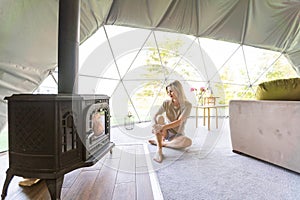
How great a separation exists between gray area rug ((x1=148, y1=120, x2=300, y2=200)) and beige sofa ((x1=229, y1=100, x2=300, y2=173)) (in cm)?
11

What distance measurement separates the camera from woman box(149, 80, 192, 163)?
8.18 feet

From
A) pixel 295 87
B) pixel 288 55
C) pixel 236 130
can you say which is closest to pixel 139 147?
pixel 236 130

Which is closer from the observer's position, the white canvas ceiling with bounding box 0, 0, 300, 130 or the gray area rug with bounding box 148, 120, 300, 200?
the gray area rug with bounding box 148, 120, 300, 200

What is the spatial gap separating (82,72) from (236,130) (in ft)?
9.05

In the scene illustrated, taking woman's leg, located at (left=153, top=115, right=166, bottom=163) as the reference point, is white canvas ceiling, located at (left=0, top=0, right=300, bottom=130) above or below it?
above

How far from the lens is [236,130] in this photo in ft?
8.09

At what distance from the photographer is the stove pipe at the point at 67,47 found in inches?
71.5

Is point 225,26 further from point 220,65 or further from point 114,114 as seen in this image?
point 114,114

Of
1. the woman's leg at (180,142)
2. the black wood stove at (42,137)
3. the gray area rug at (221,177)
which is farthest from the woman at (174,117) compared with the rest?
the black wood stove at (42,137)

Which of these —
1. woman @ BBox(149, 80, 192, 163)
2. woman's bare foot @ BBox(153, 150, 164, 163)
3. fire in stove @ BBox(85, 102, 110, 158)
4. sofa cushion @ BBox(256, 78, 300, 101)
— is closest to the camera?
fire in stove @ BBox(85, 102, 110, 158)

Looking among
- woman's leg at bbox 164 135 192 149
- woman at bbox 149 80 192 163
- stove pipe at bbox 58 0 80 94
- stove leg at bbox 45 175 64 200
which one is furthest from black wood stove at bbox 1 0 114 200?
woman's leg at bbox 164 135 192 149

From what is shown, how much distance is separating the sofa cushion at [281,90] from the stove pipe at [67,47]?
6.56 feet

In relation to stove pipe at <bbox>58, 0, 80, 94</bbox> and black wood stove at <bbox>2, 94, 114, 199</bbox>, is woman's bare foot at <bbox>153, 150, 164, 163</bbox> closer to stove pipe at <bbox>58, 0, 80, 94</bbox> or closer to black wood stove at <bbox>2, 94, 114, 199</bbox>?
black wood stove at <bbox>2, 94, 114, 199</bbox>

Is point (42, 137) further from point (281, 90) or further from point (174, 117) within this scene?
point (281, 90)
